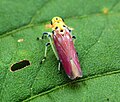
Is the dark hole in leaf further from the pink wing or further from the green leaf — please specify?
the pink wing

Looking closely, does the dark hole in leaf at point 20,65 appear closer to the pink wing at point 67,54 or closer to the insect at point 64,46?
the insect at point 64,46

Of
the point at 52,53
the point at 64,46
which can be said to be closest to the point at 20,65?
the point at 52,53

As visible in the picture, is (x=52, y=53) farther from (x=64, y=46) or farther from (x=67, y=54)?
(x=67, y=54)

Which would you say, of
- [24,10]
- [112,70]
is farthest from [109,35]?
[24,10]

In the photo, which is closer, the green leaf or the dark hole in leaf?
the green leaf

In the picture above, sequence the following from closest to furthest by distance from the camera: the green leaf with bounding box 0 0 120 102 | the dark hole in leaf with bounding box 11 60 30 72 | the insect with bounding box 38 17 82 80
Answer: the green leaf with bounding box 0 0 120 102 < the insect with bounding box 38 17 82 80 < the dark hole in leaf with bounding box 11 60 30 72

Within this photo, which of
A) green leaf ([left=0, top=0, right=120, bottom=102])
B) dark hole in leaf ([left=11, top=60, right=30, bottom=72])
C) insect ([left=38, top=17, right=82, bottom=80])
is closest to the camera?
green leaf ([left=0, top=0, right=120, bottom=102])

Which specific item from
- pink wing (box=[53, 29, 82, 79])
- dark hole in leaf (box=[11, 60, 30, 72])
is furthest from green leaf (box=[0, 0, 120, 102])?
pink wing (box=[53, 29, 82, 79])

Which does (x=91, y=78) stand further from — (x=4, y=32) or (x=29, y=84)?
(x=4, y=32)
